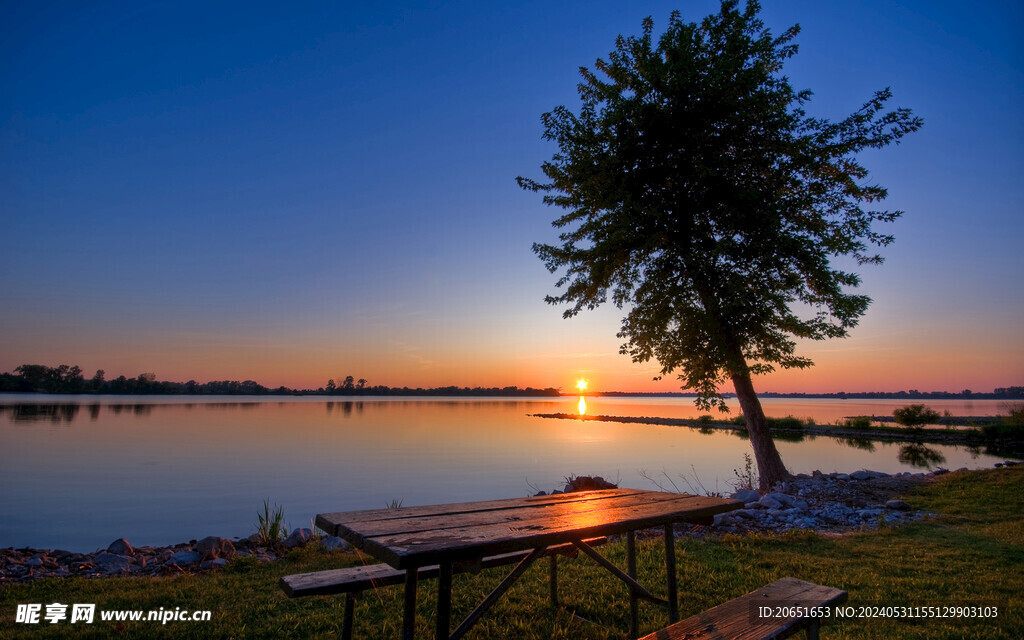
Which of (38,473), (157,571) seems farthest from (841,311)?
(38,473)

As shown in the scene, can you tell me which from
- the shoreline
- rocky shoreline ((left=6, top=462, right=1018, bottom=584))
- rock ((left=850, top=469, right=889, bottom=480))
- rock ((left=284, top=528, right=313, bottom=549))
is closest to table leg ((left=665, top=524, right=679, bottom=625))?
rocky shoreline ((left=6, top=462, right=1018, bottom=584))

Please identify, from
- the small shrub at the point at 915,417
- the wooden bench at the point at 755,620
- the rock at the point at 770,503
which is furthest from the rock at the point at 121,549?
the small shrub at the point at 915,417

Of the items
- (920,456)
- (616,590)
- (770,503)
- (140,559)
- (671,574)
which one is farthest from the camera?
(920,456)

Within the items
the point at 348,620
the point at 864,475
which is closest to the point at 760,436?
the point at 864,475

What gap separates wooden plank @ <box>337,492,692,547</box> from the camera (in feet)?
9.05

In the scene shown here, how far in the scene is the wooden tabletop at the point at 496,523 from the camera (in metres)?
2.46

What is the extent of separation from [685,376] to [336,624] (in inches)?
357

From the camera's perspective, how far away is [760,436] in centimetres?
1153

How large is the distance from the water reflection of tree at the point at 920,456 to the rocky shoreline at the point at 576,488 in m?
8.61

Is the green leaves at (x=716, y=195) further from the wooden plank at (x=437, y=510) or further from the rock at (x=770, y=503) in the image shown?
the wooden plank at (x=437, y=510)

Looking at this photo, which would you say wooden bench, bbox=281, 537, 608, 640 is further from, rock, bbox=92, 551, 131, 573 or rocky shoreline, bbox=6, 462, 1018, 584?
rock, bbox=92, 551, 131, 573

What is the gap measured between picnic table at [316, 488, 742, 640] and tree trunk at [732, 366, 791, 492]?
8.19 meters

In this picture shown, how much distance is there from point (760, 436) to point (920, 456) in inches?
595

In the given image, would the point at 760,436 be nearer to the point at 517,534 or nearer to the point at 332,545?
the point at 332,545
